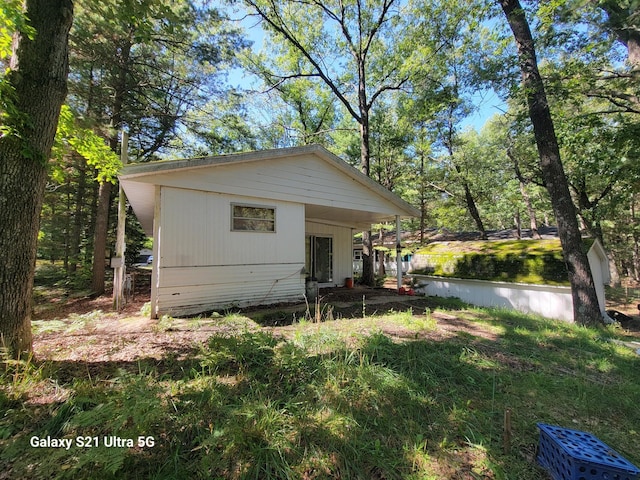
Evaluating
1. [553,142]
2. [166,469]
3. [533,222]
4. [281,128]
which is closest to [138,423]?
[166,469]

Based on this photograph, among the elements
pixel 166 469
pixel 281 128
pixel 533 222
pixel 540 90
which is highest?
pixel 281 128

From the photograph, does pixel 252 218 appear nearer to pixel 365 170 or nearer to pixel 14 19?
pixel 14 19

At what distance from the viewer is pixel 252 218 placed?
7.20 meters

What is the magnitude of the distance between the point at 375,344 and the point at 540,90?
8002 mm

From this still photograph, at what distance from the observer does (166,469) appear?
178 cm

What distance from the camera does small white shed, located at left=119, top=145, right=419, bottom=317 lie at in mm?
5922

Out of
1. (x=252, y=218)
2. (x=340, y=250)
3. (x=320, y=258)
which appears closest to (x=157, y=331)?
(x=252, y=218)

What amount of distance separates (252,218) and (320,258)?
4.79 meters

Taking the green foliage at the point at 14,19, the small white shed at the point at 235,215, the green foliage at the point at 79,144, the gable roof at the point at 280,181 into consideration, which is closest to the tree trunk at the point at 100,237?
the gable roof at the point at 280,181

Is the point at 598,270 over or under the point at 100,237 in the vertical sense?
under

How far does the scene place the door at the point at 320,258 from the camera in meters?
11.1

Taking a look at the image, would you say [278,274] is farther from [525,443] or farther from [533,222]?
[533,222]

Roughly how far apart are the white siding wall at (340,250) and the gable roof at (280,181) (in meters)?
0.90

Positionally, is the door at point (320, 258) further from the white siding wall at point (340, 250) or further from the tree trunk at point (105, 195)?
the tree trunk at point (105, 195)
